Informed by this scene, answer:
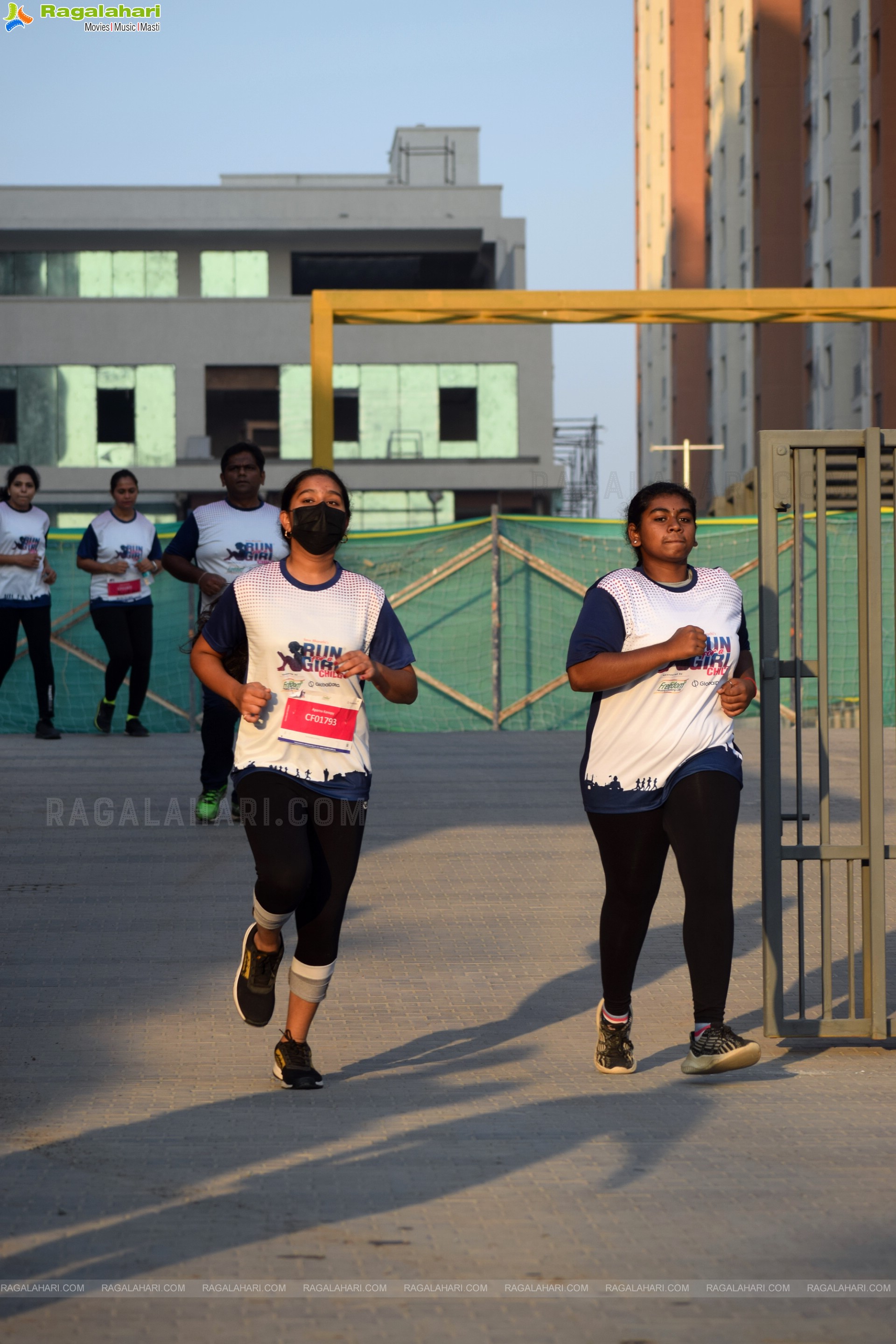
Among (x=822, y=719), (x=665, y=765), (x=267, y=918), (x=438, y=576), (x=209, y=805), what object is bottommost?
(x=209, y=805)

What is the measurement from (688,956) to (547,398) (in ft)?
160

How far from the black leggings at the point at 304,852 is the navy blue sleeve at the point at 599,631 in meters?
0.81

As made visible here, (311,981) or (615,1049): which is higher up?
(311,981)

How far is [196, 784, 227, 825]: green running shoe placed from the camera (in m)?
9.49

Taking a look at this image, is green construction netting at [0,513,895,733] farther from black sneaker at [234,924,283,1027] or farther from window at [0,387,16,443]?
window at [0,387,16,443]

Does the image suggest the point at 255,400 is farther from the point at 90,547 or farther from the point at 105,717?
the point at 90,547

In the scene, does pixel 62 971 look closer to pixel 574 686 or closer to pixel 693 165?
pixel 574 686

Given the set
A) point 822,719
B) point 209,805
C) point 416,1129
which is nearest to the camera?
point 416,1129

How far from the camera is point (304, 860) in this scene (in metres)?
4.85

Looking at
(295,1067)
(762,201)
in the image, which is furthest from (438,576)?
(762,201)

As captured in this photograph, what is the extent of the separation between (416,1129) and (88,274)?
2158 inches

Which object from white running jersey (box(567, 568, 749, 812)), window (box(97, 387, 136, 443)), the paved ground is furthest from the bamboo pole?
window (box(97, 387, 136, 443))

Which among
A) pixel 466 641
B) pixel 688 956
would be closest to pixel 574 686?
pixel 688 956

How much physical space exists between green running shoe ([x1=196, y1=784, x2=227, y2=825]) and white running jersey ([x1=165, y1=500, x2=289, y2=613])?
107cm
